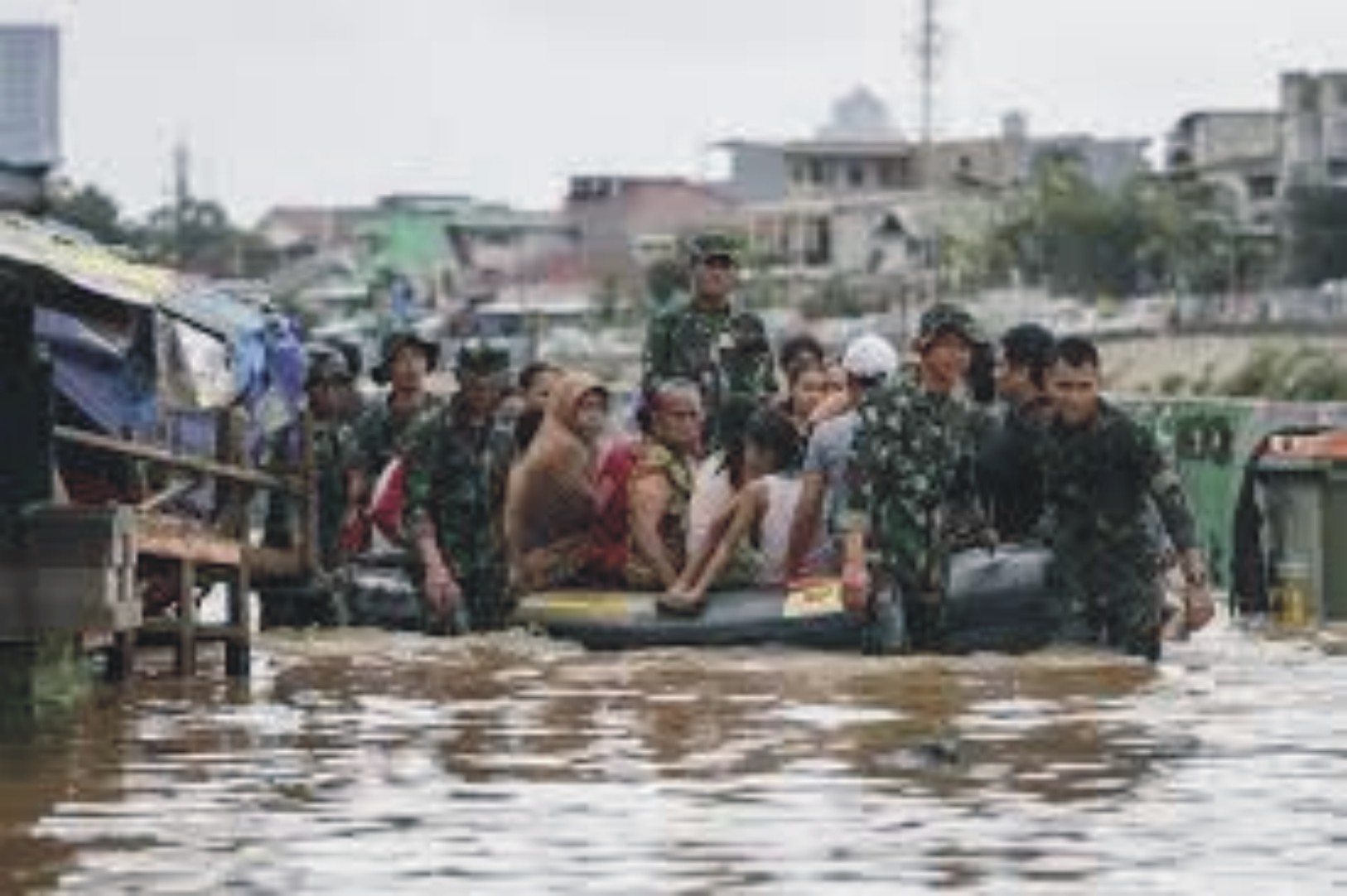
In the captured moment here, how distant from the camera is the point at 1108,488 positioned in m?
17.0

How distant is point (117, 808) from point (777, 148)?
147 meters

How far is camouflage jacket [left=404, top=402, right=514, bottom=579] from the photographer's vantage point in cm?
1911

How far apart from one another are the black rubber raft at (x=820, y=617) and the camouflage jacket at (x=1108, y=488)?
407 mm

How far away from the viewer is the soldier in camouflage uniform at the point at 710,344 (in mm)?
19703

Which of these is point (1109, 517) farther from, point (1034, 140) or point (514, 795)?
point (1034, 140)

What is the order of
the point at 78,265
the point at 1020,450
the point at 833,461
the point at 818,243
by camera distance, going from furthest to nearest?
the point at 818,243 < the point at 833,461 < the point at 1020,450 < the point at 78,265

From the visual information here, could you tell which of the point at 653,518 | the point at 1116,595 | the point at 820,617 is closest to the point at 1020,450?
the point at 1116,595

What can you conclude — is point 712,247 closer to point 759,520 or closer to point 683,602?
point 759,520

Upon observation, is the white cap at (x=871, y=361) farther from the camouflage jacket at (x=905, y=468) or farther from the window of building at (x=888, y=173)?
the window of building at (x=888, y=173)

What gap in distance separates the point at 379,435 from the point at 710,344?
182 centimetres

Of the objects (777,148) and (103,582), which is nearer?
(103,582)

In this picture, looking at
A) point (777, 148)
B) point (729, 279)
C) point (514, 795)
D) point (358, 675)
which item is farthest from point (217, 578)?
point (777, 148)

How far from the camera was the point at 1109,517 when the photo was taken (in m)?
17.1

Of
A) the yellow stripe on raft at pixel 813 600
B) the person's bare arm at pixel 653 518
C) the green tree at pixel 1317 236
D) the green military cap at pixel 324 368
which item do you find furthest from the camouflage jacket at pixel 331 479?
the green tree at pixel 1317 236
